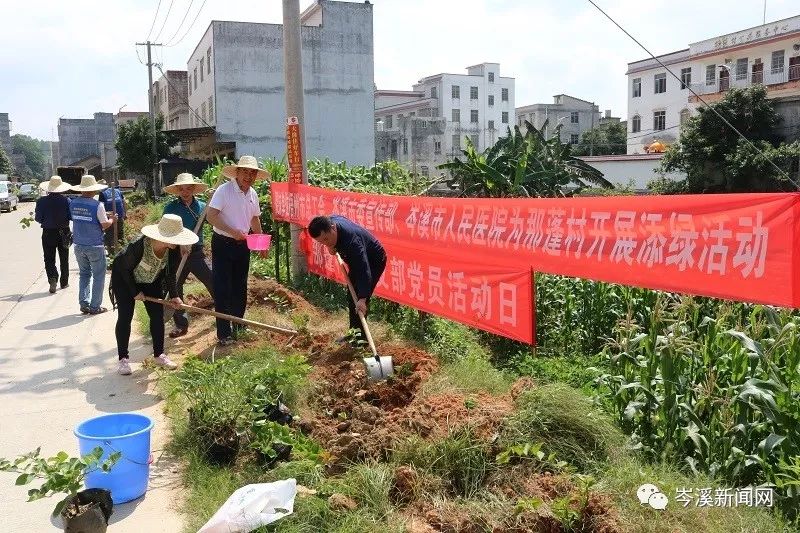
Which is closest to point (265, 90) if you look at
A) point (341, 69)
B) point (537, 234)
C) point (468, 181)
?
point (341, 69)

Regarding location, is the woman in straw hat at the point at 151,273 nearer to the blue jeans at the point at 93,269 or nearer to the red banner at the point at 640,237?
the red banner at the point at 640,237

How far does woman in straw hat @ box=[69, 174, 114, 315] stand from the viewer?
858 centimetres

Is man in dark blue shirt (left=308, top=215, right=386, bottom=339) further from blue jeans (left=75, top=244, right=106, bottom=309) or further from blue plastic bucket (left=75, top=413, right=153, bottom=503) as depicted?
blue jeans (left=75, top=244, right=106, bottom=309)

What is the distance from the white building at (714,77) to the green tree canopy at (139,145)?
28867mm

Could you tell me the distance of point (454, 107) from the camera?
69.2 meters

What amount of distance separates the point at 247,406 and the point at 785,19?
144 feet

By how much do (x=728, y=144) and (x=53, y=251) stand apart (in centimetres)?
2629

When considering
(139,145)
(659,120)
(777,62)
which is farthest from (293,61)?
(659,120)

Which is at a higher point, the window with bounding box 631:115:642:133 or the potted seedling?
the window with bounding box 631:115:642:133

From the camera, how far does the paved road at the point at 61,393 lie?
3697mm

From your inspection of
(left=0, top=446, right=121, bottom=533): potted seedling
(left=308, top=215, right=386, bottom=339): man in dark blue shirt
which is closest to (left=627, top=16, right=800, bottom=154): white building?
(left=308, top=215, right=386, bottom=339): man in dark blue shirt

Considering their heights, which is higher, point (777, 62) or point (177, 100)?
point (177, 100)

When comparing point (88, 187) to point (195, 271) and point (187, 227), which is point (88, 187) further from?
point (195, 271)

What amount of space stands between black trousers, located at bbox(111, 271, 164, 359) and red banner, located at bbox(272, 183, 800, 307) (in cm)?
242
